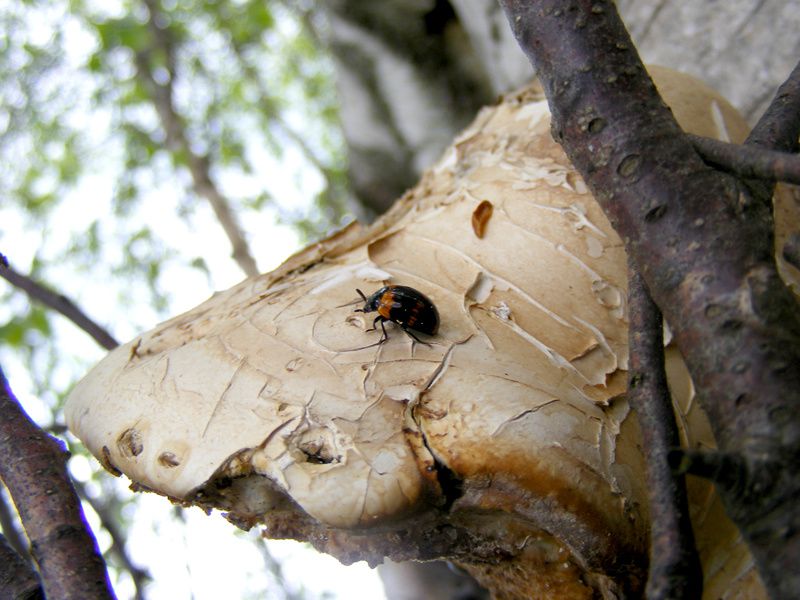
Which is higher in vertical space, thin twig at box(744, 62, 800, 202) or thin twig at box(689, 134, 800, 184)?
thin twig at box(689, 134, 800, 184)

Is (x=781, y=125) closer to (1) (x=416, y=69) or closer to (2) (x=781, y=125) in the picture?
(2) (x=781, y=125)

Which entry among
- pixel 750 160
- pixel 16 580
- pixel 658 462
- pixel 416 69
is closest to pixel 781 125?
pixel 750 160

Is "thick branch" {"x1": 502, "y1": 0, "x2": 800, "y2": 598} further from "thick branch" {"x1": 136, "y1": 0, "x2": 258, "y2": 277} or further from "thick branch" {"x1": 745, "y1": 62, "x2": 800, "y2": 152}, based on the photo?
"thick branch" {"x1": 136, "y1": 0, "x2": 258, "y2": 277}

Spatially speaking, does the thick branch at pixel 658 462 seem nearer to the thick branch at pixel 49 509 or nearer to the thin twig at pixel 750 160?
the thin twig at pixel 750 160

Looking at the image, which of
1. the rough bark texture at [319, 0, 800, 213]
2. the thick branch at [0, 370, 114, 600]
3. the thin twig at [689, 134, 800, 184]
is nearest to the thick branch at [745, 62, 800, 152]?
the thin twig at [689, 134, 800, 184]

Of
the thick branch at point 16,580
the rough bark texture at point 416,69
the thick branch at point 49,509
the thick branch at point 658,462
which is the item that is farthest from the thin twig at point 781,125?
the rough bark texture at point 416,69

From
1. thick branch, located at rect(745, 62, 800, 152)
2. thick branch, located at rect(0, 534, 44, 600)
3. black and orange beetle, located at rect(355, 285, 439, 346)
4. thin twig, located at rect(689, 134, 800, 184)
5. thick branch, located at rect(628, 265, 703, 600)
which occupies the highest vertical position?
thin twig, located at rect(689, 134, 800, 184)
